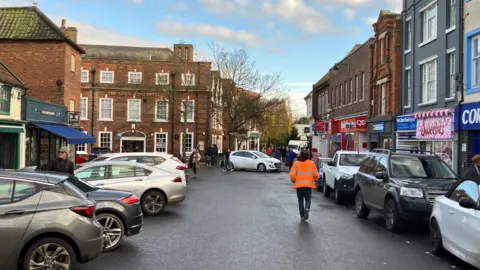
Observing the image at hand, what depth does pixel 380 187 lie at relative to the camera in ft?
36.3

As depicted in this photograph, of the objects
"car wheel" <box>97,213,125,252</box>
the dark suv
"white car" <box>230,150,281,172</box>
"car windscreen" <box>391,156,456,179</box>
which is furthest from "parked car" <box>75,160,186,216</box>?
"white car" <box>230,150,281,172</box>

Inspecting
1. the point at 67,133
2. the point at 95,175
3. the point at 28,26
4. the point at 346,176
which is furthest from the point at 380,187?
the point at 28,26

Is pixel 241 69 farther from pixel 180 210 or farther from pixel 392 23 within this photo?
pixel 180 210

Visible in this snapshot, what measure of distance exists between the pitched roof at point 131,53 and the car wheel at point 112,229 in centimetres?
4319

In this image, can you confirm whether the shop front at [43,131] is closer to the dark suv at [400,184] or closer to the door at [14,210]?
the dark suv at [400,184]

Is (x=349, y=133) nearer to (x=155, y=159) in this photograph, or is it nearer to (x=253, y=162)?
(x=253, y=162)

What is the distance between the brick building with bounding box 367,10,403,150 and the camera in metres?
26.3

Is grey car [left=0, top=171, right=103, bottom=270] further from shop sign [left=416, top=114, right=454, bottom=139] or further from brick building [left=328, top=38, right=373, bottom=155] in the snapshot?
brick building [left=328, top=38, right=373, bottom=155]

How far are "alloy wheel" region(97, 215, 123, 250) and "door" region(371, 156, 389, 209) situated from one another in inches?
228

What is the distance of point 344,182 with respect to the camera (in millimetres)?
15484

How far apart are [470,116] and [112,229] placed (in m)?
14.7

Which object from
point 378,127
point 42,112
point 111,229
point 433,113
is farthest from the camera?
point 378,127

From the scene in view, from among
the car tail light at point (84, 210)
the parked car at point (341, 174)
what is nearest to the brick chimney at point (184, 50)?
the parked car at point (341, 174)

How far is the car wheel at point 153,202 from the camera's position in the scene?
489 inches
